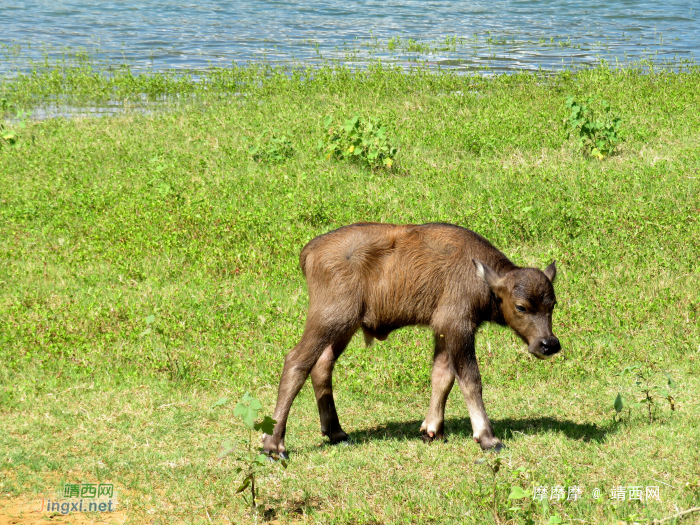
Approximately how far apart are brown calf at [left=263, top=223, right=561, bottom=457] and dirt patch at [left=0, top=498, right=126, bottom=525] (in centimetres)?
119

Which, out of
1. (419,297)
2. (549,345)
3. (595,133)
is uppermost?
(419,297)

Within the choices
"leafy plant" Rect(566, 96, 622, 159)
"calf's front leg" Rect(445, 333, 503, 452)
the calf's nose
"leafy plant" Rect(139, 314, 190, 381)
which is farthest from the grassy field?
the calf's nose

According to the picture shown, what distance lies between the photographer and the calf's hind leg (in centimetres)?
589

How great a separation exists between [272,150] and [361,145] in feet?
4.32

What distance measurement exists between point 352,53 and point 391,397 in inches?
599

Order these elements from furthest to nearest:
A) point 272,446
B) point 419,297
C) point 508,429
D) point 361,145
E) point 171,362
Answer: point 361,145 → point 171,362 → point 508,429 → point 419,297 → point 272,446

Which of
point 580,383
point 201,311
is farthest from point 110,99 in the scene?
point 580,383

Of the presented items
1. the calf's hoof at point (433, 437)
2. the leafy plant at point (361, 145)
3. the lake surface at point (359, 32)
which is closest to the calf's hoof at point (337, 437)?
the calf's hoof at point (433, 437)

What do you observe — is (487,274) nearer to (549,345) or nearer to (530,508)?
(549,345)

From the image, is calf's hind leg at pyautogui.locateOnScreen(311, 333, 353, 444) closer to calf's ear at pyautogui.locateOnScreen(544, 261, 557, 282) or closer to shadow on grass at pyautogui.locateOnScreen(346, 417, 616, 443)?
shadow on grass at pyautogui.locateOnScreen(346, 417, 616, 443)

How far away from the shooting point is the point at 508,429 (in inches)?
239

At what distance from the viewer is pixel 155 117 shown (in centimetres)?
1472

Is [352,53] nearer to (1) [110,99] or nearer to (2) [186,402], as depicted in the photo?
(1) [110,99]

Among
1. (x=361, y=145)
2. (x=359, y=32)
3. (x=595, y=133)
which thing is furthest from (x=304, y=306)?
(x=359, y=32)
